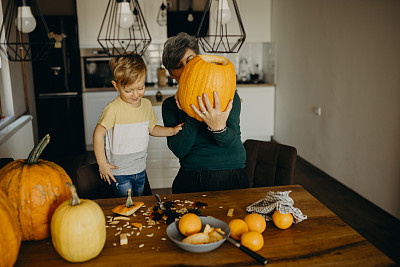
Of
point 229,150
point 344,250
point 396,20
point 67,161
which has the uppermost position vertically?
point 396,20

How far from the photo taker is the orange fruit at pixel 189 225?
1.10 meters

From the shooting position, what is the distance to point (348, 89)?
11.3 feet

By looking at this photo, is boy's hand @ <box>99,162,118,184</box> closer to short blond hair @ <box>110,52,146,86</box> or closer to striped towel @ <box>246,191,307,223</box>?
short blond hair @ <box>110,52,146,86</box>

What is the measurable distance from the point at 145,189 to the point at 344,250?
1.18 m

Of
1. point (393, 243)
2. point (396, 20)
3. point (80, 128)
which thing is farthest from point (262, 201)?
point (80, 128)

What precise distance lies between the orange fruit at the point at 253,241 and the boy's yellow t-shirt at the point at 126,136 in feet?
3.20

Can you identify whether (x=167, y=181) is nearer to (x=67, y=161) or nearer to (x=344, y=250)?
(x=67, y=161)

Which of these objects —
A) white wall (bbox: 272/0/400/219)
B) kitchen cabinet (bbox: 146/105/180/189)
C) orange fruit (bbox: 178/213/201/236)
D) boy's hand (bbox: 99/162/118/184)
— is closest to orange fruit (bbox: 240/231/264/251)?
orange fruit (bbox: 178/213/201/236)

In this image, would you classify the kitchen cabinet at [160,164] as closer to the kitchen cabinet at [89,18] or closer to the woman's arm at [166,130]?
the woman's arm at [166,130]

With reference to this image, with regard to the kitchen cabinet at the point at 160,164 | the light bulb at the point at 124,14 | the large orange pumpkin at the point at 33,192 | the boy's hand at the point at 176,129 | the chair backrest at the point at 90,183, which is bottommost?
the kitchen cabinet at the point at 160,164

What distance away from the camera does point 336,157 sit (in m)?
3.72

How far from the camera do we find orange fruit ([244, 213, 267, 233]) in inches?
45.2

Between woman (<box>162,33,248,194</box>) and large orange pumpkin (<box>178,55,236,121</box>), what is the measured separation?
291mm

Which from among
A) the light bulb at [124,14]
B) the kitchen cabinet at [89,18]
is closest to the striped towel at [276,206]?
the light bulb at [124,14]
